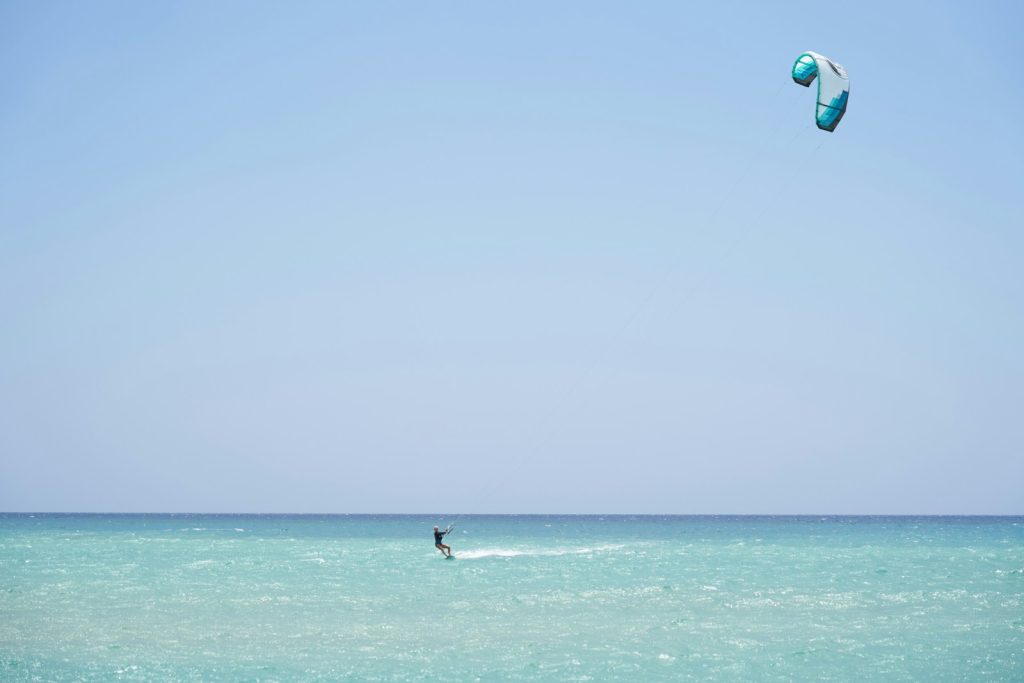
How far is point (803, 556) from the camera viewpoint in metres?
31.4

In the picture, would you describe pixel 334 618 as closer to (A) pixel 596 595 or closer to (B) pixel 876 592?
(A) pixel 596 595

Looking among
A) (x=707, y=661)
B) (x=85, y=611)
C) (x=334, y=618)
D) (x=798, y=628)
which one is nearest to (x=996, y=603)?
(x=798, y=628)

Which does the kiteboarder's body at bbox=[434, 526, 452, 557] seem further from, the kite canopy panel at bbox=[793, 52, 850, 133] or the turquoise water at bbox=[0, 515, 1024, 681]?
the kite canopy panel at bbox=[793, 52, 850, 133]

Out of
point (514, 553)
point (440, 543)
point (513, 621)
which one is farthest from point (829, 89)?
point (514, 553)

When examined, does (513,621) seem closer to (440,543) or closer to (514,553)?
(440,543)

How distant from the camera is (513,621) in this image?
52.8 ft

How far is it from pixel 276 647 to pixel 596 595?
24.3 feet

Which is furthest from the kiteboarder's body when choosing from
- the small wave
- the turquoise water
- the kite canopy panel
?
the kite canopy panel

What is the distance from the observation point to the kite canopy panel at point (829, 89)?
13898 mm

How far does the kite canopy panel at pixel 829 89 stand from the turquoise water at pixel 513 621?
721 cm

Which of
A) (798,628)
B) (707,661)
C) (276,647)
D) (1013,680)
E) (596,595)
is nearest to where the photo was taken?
(1013,680)

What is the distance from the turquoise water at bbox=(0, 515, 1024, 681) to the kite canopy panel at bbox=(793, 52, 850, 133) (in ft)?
23.7

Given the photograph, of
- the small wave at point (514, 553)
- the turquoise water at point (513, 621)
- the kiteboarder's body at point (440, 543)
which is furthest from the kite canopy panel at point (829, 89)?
the small wave at point (514, 553)

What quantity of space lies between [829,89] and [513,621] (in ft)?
30.6
